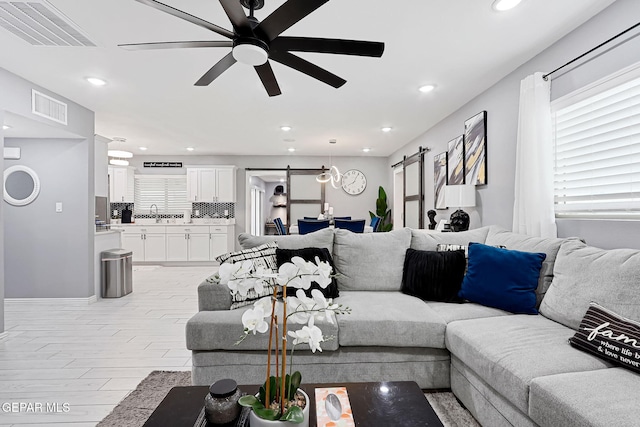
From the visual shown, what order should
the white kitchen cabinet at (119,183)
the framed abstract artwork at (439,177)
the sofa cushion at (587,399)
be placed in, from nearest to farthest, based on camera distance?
1. the sofa cushion at (587,399)
2. the framed abstract artwork at (439,177)
3. the white kitchen cabinet at (119,183)

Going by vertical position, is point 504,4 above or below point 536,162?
above

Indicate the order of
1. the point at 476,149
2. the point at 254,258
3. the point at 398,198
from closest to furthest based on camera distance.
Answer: the point at 254,258
the point at 476,149
the point at 398,198

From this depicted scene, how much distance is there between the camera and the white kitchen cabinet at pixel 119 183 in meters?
7.69

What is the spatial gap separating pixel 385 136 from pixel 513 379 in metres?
5.03

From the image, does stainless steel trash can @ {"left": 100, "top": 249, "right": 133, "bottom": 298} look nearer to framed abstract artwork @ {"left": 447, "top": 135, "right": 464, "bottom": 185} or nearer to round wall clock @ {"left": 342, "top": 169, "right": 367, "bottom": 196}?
framed abstract artwork @ {"left": 447, "top": 135, "right": 464, "bottom": 185}

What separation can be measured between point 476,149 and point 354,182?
14.1 ft

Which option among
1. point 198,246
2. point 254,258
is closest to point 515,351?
point 254,258

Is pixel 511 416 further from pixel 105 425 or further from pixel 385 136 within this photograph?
pixel 385 136

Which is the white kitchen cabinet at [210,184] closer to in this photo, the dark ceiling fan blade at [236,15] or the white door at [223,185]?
the white door at [223,185]

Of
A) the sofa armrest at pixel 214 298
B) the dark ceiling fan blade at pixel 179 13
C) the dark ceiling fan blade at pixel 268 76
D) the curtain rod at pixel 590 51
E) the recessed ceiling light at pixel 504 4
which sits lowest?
the sofa armrest at pixel 214 298

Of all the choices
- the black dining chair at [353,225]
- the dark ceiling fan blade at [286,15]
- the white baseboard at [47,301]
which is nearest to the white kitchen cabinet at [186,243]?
the white baseboard at [47,301]

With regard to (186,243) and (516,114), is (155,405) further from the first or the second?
(186,243)

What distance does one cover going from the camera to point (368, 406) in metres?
1.27

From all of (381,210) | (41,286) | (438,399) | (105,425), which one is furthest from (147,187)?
(438,399)
